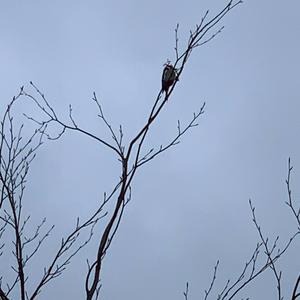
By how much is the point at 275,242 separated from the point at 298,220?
41cm

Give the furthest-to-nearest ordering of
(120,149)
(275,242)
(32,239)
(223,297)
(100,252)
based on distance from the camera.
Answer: (32,239), (275,242), (223,297), (120,149), (100,252)

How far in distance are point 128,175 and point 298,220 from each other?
46.1 inches

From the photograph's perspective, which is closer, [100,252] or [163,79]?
[100,252]

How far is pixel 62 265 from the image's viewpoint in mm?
3514

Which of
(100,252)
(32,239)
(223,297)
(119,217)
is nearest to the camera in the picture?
(100,252)

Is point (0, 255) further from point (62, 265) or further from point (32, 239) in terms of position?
point (62, 265)

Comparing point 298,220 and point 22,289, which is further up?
point 298,220

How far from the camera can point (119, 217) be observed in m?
2.43

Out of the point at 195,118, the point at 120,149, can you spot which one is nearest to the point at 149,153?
the point at 120,149

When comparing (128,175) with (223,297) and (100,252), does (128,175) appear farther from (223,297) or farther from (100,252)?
(223,297)

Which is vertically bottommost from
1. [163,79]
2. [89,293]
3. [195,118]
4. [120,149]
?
[89,293]

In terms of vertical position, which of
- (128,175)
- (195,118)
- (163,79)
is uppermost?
(163,79)

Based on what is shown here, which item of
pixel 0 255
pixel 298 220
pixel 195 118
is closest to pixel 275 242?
pixel 298 220

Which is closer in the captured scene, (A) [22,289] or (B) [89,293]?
(B) [89,293]
